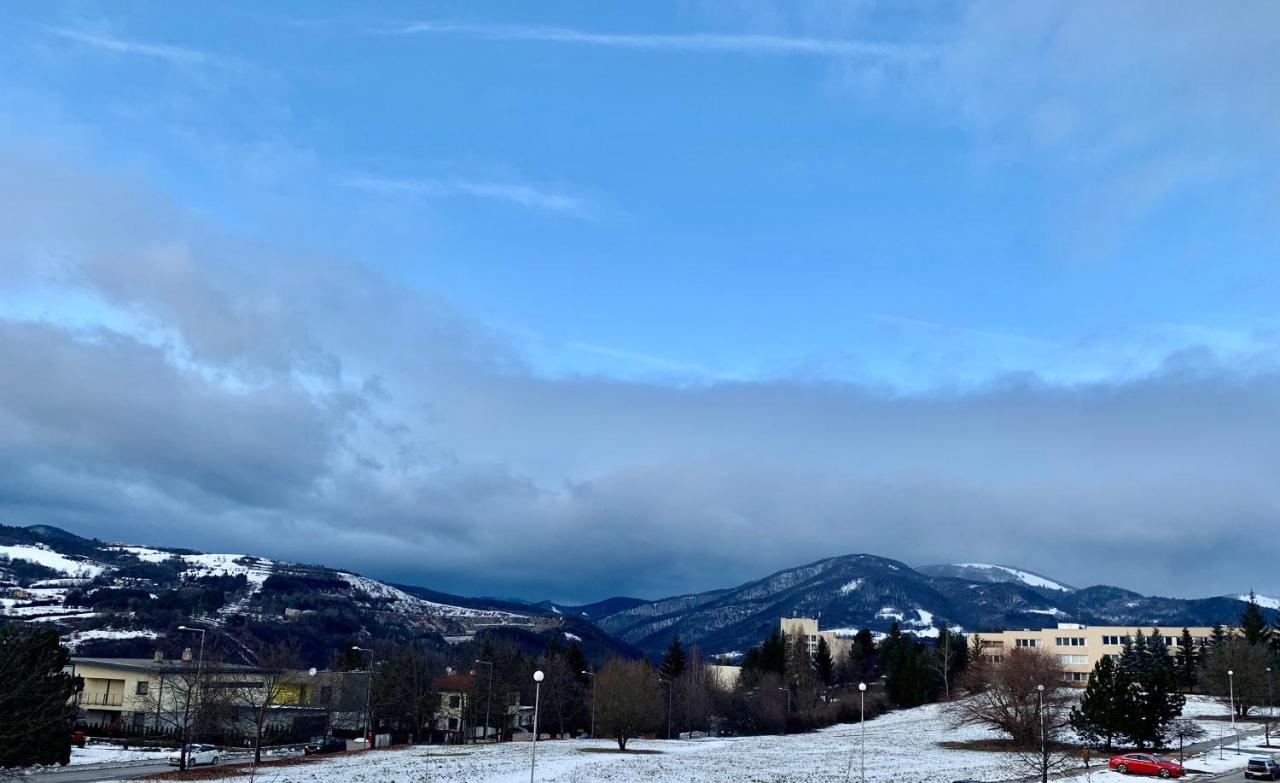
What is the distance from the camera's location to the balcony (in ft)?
367

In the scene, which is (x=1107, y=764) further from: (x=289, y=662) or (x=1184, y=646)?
(x=1184, y=646)

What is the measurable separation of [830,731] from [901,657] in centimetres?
3267

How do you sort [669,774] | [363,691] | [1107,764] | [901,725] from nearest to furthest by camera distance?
1. [669,774]
2. [1107,764]
3. [363,691]
4. [901,725]

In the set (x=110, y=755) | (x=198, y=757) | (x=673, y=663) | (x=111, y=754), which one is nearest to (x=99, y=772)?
(x=198, y=757)

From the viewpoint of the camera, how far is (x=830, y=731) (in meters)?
120

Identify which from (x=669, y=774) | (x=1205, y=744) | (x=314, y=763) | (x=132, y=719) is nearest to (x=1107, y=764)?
(x=1205, y=744)

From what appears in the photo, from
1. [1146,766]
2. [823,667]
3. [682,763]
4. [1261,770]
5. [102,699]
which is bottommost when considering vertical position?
[102,699]

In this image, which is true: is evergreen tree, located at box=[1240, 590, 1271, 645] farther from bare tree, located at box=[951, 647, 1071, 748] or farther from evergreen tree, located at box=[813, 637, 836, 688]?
evergreen tree, located at box=[813, 637, 836, 688]

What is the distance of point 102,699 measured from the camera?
113 m

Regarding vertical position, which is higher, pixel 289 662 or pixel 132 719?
pixel 289 662

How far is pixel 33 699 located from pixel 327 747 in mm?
44270

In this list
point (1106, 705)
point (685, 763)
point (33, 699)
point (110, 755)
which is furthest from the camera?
point (110, 755)

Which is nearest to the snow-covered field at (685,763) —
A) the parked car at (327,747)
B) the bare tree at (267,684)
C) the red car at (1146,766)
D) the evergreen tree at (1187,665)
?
the red car at (1146,766)

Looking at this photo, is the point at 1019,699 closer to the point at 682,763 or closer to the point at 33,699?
the point at 682,763
